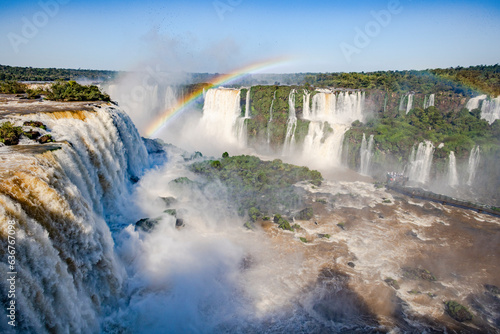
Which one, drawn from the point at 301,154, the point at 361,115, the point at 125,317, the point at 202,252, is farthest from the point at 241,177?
the point at 361,115

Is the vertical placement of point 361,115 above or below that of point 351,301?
above

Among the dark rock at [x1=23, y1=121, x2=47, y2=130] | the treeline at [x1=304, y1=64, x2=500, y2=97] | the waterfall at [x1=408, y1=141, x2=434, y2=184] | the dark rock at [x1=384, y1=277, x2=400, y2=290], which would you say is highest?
the treeline at [x1=304, y1=64, x2=500, y2=97]

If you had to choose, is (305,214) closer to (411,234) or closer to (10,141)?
(411,234)

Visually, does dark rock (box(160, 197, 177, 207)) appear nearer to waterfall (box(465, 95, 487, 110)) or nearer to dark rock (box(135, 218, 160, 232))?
dark rock (box(135, 218, 160, 232))

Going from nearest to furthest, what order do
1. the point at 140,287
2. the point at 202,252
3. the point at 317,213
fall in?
the point at 140,287, the point at 202,252, the point at 317,213

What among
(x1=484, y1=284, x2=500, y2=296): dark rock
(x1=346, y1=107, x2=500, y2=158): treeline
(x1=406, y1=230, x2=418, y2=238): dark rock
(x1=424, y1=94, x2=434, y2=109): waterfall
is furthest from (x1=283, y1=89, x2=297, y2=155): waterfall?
(x1=484, y1=284, x2=500, y2=296): dark rock

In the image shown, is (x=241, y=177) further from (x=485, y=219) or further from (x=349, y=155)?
(x=485, y=219)
